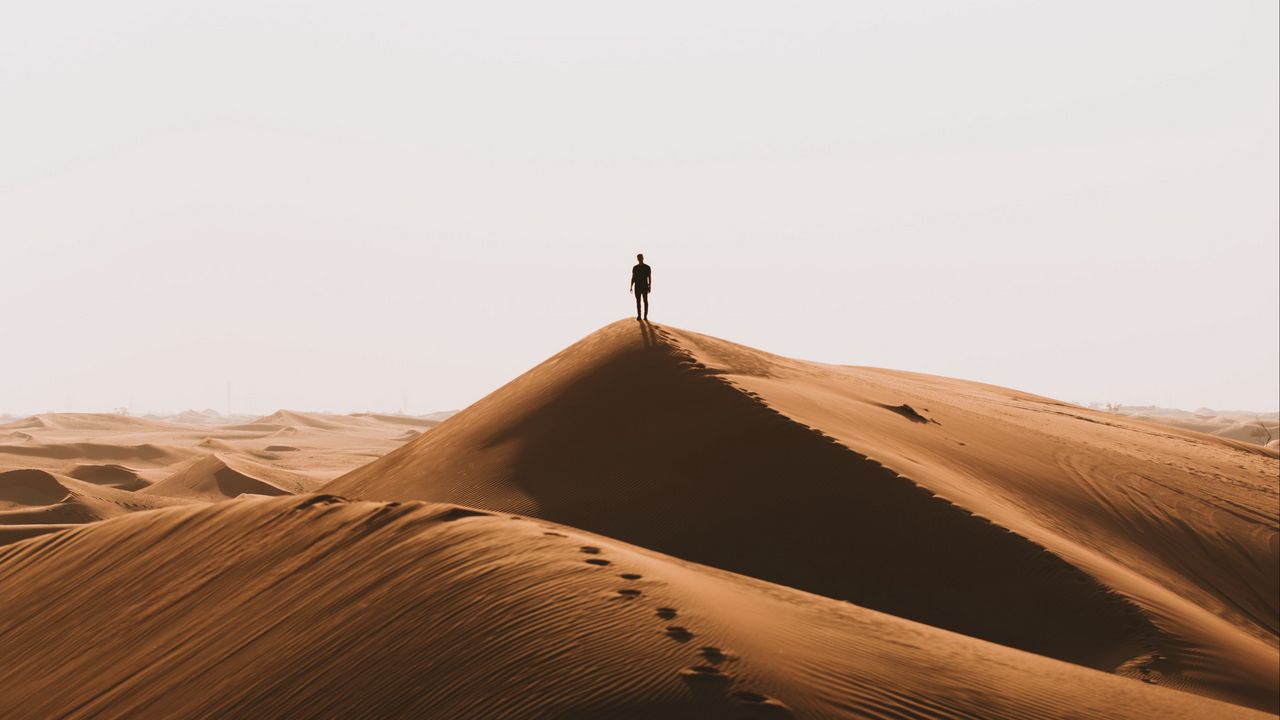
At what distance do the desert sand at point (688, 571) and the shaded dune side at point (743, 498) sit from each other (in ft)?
0.10

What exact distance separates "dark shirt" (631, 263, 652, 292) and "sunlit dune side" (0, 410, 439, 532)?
29.4 ft

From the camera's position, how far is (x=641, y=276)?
1355cm

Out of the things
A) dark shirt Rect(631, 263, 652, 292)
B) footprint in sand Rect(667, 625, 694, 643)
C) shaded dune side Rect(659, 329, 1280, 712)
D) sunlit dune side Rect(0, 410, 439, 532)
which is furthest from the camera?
sunlit dune side Rect(0, 410, 439, 532)

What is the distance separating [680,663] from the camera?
12.8 ft

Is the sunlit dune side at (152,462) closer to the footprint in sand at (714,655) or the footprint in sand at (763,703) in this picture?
the footprint in sand at (714,655)

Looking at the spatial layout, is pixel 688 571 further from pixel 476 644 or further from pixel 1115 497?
pixel 1115 497

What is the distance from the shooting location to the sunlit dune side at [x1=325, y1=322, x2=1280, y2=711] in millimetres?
7984

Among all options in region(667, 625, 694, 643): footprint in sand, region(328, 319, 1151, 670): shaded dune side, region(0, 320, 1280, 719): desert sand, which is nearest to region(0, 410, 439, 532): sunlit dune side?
region(328, 319, 1151, 670): shaded dune side

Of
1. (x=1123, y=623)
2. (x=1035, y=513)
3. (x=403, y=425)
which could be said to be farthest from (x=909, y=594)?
(x=403, y=425)

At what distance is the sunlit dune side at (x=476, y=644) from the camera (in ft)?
12.7

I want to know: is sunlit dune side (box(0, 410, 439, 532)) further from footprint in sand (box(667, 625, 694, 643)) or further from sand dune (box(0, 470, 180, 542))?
footprint in sand (box(667, 625, 694, 643))

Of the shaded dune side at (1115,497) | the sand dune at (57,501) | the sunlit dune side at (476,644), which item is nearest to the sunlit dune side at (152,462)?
the sand dune at (57,501)

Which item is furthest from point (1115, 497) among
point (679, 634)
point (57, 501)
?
point (57, 501)

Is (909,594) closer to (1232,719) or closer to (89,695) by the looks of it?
(1232,719)
